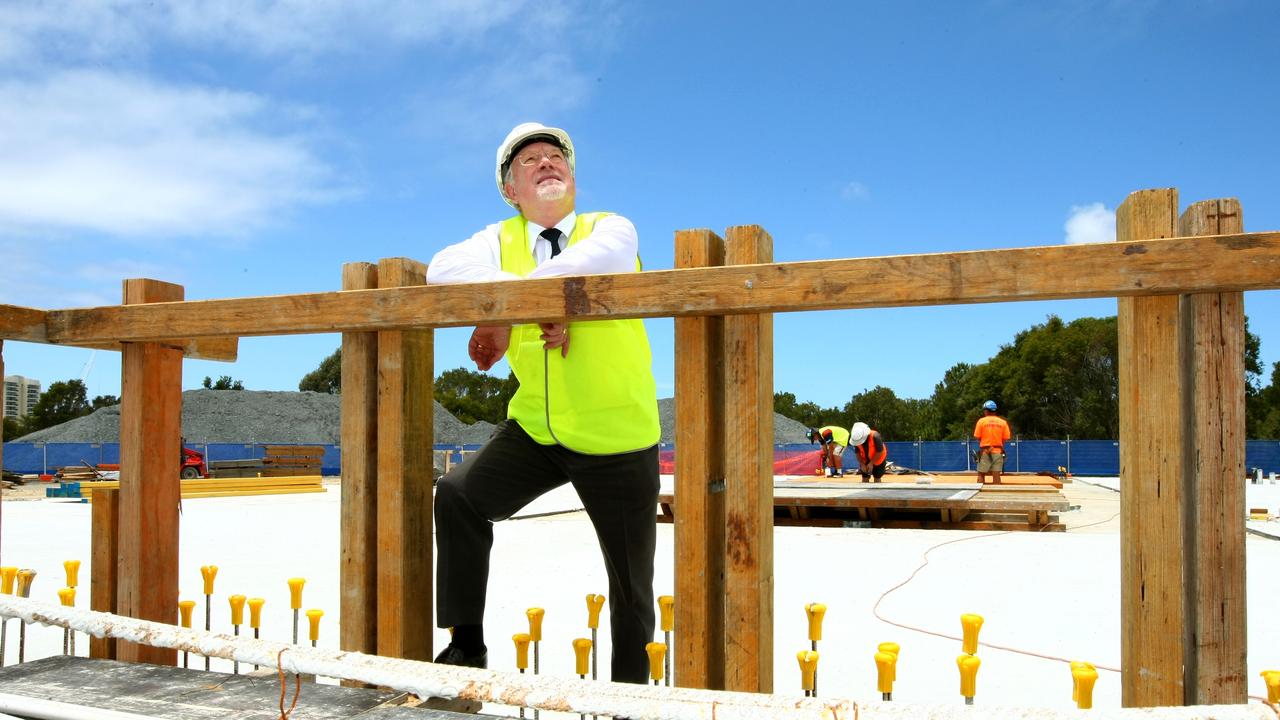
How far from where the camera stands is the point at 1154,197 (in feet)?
6.54

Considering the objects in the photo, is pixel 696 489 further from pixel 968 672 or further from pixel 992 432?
pixel 992 432

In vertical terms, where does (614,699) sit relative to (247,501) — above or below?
above

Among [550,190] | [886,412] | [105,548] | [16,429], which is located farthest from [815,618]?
[16,429]

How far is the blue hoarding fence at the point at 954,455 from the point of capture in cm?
3300

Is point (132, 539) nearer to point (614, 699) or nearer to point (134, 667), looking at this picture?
point (134, 667)

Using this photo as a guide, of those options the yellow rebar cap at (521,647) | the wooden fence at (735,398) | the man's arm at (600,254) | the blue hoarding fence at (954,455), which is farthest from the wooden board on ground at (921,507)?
the blue hoarding fence at (954,455)

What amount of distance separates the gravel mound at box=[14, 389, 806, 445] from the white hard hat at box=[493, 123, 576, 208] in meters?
45.4

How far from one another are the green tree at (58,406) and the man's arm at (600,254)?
3045 inches

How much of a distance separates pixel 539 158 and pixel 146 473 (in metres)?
1.60

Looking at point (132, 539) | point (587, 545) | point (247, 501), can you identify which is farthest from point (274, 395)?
point (132, 539)

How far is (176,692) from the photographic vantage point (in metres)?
2.27

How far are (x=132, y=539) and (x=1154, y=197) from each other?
3.00 m

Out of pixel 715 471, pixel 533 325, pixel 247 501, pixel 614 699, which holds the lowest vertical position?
pixel 247 501

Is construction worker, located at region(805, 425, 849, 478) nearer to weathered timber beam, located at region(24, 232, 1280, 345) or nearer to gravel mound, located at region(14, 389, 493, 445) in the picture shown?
weathered timber beam, located at region(24, 232, 1280, 345)
